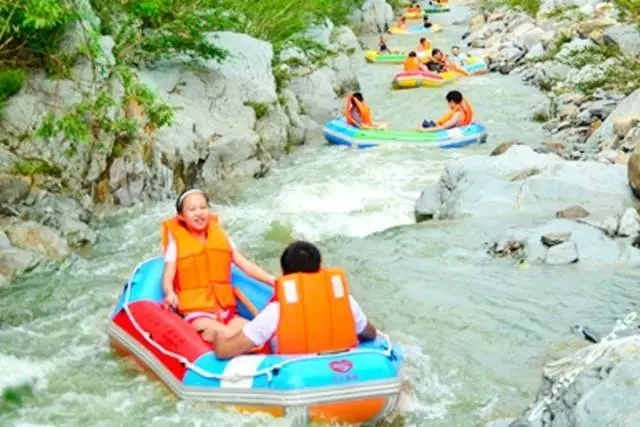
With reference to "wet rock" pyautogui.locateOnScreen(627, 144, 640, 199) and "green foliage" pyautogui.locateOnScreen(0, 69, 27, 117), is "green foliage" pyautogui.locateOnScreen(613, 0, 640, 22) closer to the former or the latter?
"wet rock" pyautogui.locateOnScreen(627, 144, 640, 199)

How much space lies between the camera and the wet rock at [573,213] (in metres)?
8.77

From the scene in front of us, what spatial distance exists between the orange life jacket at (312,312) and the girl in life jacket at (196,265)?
3.12 ft

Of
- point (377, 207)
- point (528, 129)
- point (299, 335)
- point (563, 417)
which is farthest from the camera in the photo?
point (528, 129)

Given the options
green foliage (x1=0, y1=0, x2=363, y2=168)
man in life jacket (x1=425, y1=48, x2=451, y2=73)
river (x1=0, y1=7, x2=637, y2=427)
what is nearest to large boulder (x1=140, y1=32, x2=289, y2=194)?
green foliage (x1=0, y1=0, x2=363, y2=168)

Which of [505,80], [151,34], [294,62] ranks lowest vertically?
[505,80]

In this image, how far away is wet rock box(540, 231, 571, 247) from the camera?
8.07m

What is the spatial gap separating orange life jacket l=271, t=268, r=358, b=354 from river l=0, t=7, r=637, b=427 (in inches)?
17.1

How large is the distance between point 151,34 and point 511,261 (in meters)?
6.05

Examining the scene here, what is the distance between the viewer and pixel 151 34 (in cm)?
1188

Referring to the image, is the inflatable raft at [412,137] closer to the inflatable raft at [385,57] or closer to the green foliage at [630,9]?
the green foliage at [630,9]

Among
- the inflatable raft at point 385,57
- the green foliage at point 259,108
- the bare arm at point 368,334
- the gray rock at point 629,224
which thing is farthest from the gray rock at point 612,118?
the inflatable raft at point 385,57

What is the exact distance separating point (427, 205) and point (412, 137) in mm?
3584

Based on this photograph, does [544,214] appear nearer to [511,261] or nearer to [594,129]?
[511,261]

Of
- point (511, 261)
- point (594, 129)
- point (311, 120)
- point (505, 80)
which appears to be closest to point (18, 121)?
point (511, 261)
